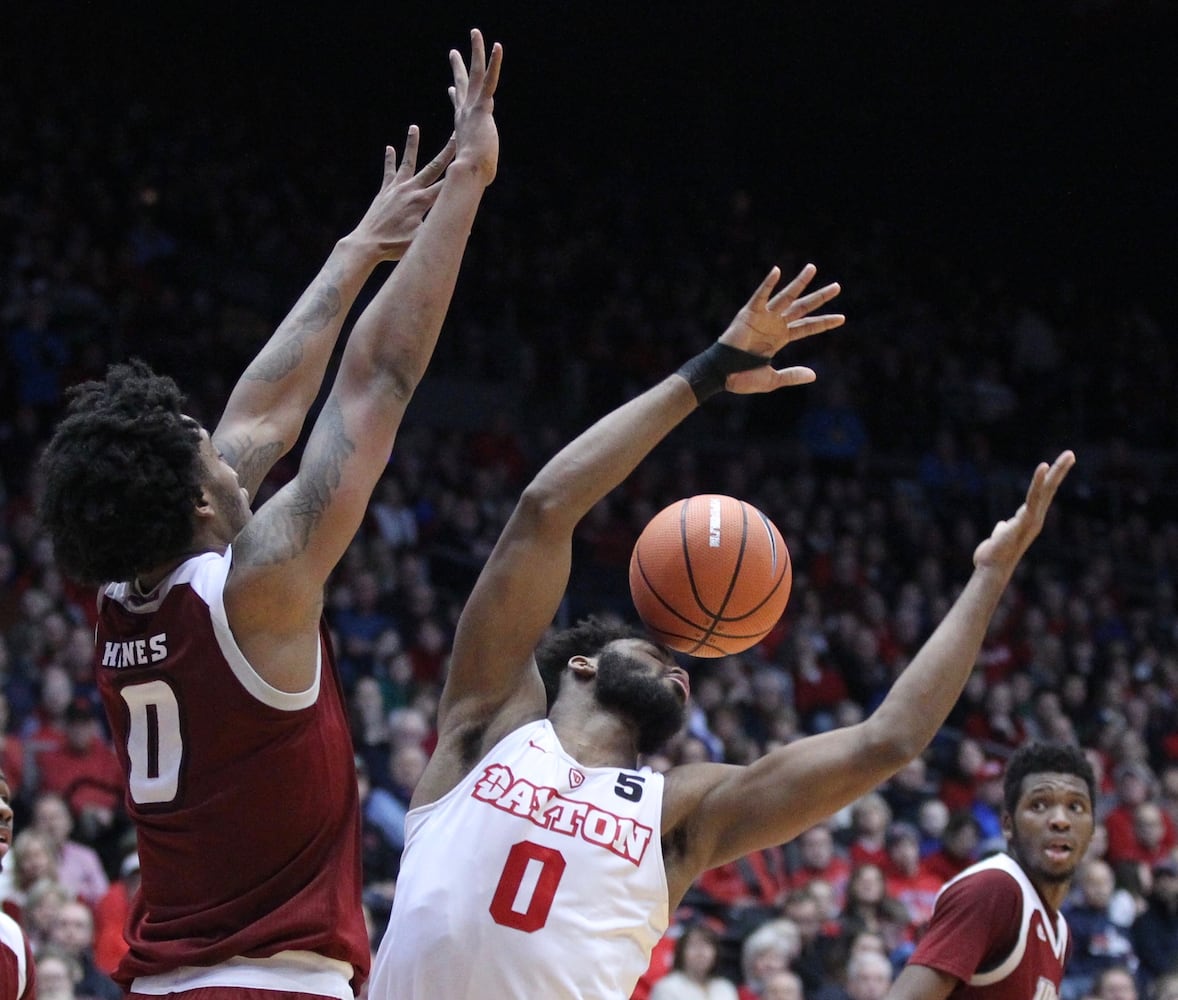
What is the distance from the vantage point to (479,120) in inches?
133

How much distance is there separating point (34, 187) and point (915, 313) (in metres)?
9.51

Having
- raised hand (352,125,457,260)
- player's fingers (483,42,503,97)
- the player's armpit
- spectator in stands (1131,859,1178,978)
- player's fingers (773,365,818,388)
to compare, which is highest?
player's fingers (483,42,503,97)

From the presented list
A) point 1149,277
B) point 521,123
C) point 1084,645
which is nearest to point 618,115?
point 521,123

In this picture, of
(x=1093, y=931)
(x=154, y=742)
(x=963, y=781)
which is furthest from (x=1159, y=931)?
(x=154, y=742)

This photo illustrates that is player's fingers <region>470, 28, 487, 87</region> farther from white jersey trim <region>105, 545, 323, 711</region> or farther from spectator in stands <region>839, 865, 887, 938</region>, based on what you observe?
spectator in stands <region>839, 865, 887, 938</region>

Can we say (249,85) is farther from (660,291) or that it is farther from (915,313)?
(915,313)

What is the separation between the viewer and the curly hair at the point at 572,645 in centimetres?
374

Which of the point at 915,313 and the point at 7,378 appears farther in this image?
the point at 915,313

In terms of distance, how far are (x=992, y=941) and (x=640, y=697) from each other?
1531 mm

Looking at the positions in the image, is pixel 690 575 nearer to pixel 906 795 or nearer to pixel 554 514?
pixel 554 514

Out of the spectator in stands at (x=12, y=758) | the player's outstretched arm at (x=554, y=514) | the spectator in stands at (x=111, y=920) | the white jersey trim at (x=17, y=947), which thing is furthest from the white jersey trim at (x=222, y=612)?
the spectator in stands at (x=12, y=758)

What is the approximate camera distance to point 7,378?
12.0 meters

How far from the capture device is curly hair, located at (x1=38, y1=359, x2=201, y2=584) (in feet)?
9.11

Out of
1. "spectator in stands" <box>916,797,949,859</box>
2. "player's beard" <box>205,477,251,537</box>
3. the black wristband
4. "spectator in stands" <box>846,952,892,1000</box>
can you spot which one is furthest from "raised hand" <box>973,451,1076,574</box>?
"spectator in stands" <box>916,797,949,859</box>
